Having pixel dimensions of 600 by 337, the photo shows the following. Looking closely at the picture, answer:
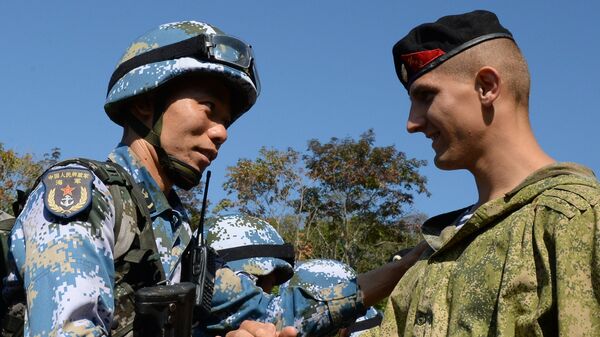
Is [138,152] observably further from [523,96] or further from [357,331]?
[357,331]

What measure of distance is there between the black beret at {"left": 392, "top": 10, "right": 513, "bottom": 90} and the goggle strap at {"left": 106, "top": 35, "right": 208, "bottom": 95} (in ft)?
3.82

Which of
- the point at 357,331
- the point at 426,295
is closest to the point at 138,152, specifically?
the point at 426,295

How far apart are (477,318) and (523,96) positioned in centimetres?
87

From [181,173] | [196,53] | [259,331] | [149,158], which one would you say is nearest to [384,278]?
[259,331]

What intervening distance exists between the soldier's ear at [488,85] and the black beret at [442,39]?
141 millimetres

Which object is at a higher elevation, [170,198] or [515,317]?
[170,198]

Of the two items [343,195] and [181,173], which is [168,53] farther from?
[343,195]

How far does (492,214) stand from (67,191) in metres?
1.56

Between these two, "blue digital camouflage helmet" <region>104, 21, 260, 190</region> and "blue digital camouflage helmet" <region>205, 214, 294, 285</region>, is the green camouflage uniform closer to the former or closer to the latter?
"blue digital camouflage helmet" <region>104, 21, 260, 190</region>

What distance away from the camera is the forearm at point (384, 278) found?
174 inches

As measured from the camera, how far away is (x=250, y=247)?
609cm

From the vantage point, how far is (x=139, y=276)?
3594mm

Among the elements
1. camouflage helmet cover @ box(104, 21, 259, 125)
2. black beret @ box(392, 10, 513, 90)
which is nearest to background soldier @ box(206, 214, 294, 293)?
camouflage helmet cover @ box(104, 21, 259, 125)

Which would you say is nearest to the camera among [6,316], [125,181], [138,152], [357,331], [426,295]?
[426,295]
